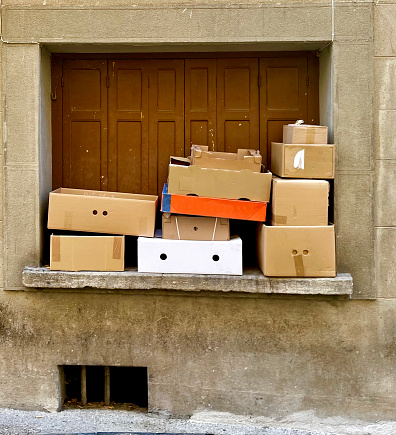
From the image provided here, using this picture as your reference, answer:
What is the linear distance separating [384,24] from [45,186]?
325 centimetres

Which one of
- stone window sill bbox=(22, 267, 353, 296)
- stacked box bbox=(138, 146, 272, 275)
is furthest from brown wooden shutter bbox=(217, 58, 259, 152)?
stone window sill bbox=(22, 267, 353, 296)

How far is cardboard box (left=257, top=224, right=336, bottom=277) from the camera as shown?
4.72 metres

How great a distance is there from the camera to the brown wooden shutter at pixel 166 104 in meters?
5.43

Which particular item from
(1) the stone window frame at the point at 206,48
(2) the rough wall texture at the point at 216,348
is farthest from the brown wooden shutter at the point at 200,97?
(2) the rough wall texture at the point at 216,348

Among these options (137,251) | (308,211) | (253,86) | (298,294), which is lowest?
(298,294)

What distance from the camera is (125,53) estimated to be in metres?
5.41

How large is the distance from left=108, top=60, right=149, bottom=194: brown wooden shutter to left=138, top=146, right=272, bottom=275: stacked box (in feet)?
2.35

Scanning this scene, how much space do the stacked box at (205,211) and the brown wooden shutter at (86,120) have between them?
0.99 meters

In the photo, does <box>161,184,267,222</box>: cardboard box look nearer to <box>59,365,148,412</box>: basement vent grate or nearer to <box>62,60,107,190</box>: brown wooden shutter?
<box>62,60,107,190</box>: brown wooden shutter

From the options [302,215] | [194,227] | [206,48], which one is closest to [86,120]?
[206,48]

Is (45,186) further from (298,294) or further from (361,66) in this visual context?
(361,66)

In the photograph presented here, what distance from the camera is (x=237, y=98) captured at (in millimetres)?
5418

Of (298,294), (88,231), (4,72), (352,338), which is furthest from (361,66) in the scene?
(4,72)

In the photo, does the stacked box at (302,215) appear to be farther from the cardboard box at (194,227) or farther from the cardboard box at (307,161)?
the cardboard box at (194,227)
